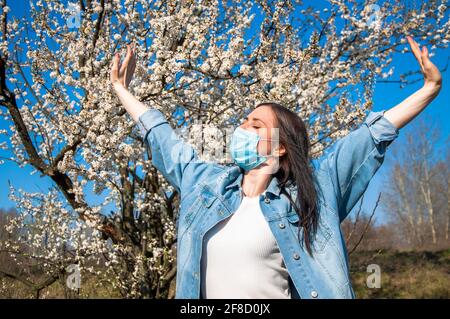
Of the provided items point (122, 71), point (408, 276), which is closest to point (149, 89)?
point (122, 71)

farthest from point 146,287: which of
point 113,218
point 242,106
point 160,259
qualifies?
point 242,106

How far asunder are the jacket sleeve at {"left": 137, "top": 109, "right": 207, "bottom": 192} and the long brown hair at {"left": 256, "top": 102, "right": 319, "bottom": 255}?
40 centimetres

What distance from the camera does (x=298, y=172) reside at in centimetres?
202

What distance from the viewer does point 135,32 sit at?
16.9 feet

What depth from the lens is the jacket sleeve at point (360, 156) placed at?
1.92 m

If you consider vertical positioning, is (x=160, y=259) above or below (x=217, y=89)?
below

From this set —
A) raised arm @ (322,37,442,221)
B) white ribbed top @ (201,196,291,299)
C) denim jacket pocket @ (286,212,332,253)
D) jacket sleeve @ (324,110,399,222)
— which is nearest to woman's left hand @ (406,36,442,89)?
raised arm @ (322,37,442,221)

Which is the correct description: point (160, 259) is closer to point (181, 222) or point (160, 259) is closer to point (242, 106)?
point (242, 106)

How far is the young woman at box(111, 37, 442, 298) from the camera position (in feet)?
5.89

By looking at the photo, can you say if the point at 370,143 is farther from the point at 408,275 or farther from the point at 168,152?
the point at 408,275

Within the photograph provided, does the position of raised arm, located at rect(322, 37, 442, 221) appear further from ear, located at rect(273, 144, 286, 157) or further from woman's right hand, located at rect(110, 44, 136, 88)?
woman's right hand, located at rect(110, 44, 136, 88)
